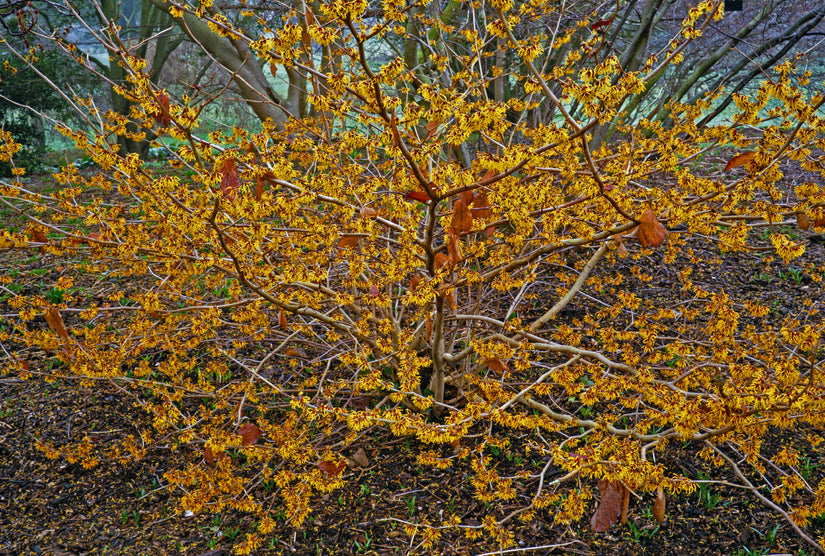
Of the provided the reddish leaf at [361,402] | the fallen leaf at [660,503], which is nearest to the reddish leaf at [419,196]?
the reddish leaf at [361,402]

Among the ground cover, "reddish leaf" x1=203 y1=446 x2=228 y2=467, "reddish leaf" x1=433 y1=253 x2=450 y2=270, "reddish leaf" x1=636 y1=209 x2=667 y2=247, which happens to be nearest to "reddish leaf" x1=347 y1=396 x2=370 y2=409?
the ground cover

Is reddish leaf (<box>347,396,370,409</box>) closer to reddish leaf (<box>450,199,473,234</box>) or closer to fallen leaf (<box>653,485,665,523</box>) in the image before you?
reddish leaf (<box>450,199,473,234</box>)

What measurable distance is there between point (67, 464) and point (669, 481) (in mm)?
2986

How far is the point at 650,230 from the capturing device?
Result: 1873 millimetres

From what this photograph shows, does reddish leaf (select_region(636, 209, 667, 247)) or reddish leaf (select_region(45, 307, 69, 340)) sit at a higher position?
reddish leaf (select_region(636, 209, 667, 247))

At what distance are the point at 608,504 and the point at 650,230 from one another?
96 cm

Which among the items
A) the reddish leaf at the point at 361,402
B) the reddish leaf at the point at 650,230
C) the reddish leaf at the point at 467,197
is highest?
the reddish leaf at the point at 467,197

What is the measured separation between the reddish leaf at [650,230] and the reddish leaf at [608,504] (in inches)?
32.7

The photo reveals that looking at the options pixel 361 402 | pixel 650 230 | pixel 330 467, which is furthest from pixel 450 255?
pixel 361 402

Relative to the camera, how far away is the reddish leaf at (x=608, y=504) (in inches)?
79.7

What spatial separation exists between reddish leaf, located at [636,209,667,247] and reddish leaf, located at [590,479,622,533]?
830 mm

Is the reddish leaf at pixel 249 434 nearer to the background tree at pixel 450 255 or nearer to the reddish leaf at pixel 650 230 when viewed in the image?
the background tree at pixel 450 255

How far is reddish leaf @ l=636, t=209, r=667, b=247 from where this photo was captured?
1.85 m

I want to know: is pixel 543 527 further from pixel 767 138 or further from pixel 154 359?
pixel 154 359
